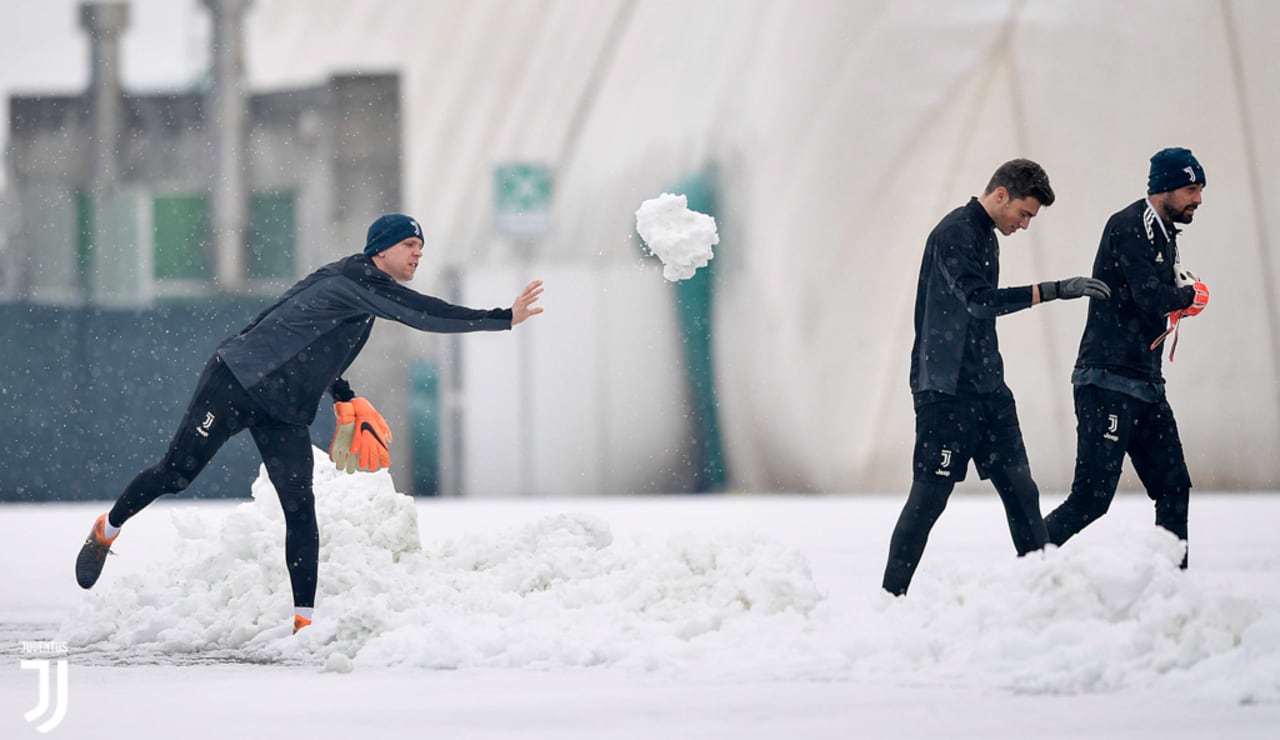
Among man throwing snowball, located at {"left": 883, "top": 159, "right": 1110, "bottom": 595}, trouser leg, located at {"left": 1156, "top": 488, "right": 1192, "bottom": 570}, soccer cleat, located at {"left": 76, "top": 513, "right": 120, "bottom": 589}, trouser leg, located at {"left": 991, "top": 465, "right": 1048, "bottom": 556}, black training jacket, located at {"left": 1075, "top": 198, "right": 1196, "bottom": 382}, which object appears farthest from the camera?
soccer cleat, located at {"left": 76, "top": 513, "right": 120, "bottom": 589}

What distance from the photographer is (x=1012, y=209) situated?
4910 mm

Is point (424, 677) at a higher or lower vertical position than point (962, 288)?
lower

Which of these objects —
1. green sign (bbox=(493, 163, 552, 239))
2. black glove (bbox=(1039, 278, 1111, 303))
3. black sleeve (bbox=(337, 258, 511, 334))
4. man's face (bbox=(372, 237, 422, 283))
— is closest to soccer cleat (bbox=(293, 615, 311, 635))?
black sleeve (bbox=(337, 258, 511, 334))

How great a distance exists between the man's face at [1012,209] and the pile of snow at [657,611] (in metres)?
1.05

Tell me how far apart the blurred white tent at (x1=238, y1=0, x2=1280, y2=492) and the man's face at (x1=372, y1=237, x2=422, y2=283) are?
919 cm

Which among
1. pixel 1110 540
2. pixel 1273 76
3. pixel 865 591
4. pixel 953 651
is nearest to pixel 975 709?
pixel 953 651

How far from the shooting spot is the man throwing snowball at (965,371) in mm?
4816

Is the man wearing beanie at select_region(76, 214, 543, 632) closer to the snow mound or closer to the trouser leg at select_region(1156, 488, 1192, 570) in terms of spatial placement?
the snow mound

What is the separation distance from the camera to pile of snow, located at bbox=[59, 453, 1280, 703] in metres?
4.18

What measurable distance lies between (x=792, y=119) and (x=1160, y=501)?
30.6ft

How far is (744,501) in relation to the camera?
1398 centimetres

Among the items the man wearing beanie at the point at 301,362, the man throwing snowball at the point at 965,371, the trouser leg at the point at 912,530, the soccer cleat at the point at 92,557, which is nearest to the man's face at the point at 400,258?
the man wearing beanie at the point at 301,362

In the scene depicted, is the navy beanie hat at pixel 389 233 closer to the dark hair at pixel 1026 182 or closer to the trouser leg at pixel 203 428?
the trouser leg at pixel 203 428

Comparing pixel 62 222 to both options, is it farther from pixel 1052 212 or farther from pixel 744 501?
pixel 1052 212
